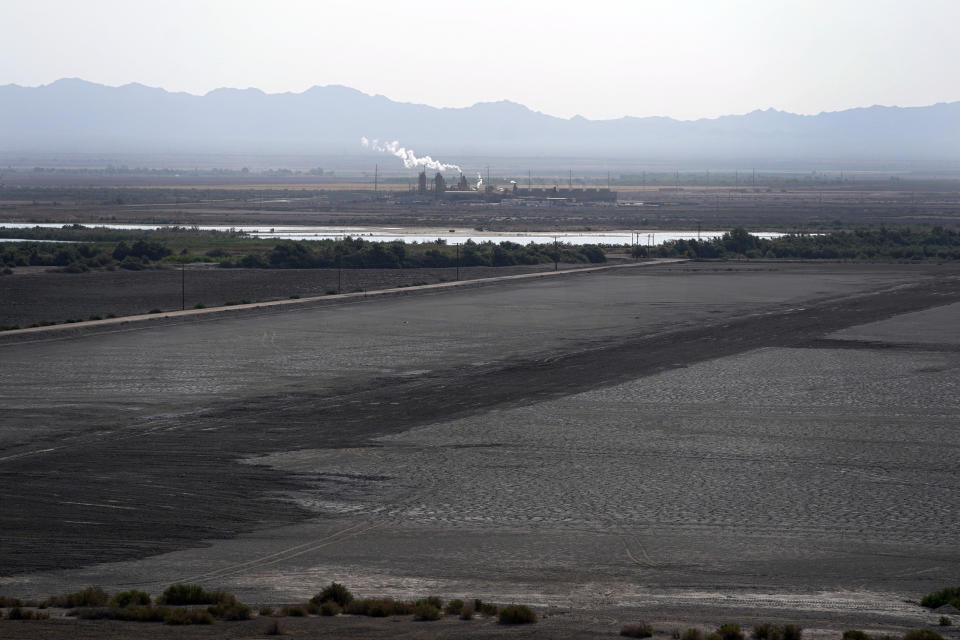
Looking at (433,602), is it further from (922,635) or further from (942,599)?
(942,599)

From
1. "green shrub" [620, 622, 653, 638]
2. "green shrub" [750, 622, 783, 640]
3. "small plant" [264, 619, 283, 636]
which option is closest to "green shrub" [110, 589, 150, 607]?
"small plant" [264, 619, 283, 636]

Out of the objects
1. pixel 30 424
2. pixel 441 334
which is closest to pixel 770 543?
pixel 30 424

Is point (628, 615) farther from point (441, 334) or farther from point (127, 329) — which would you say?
point (127, 329)

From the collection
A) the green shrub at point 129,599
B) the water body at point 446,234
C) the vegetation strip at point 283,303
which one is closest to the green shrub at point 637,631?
the green shrub at point 129,599

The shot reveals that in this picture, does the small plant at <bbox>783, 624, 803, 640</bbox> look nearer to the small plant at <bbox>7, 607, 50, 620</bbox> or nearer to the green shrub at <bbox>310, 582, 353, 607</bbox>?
the green shrub at <bbox>310, 582, 353, 607</bbox>

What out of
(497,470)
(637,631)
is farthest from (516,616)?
(497,470)

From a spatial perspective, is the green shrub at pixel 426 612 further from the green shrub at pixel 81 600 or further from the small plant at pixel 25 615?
the small plant at pixel 25 615
